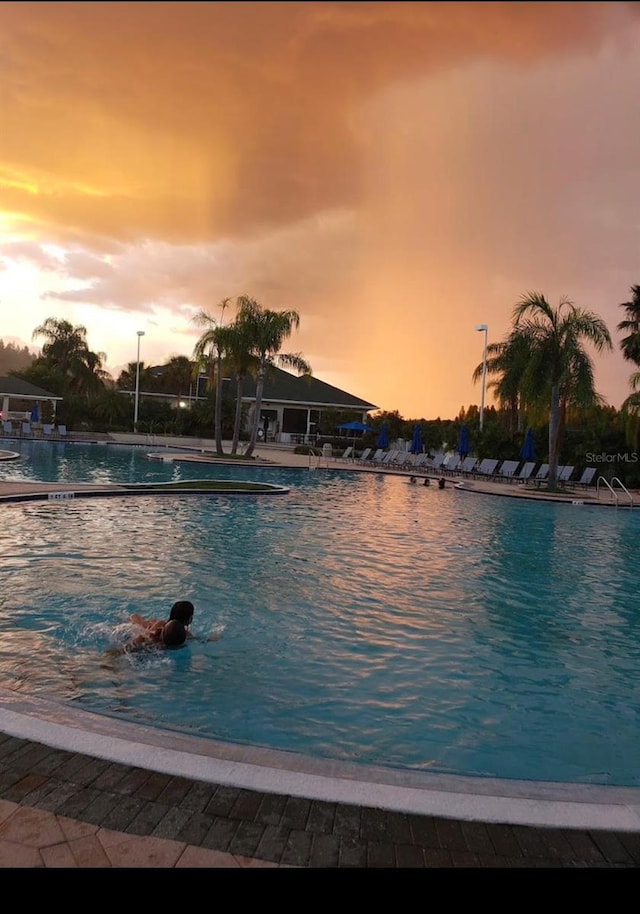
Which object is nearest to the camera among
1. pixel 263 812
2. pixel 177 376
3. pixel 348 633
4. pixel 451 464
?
pixel 263 812

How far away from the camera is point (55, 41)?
156 centimetres

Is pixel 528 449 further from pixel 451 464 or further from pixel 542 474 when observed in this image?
pixel 451 464

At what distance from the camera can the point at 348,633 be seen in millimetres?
6598

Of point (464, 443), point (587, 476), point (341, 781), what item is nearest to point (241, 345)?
point (464, 443)

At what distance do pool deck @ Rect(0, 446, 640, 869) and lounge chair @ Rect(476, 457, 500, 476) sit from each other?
23.5 m

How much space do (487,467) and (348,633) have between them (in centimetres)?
2102

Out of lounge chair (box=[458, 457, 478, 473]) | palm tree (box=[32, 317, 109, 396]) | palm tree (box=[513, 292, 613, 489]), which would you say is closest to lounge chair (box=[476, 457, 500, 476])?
lounge chair (box=[458, 457, 478, 473])

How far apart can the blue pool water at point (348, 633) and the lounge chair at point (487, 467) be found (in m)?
12.8

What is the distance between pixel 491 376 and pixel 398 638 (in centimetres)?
3708

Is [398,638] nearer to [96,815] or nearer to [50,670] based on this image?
[50,670]

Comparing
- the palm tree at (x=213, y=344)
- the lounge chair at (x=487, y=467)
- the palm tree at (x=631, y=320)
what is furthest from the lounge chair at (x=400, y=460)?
the palm tree at (x=631, y=320)

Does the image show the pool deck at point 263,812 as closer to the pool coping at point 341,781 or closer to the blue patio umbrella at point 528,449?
the pool coping at point 341,781

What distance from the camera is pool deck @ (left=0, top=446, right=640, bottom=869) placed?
2.45 meters

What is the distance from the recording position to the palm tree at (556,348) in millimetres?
21188
